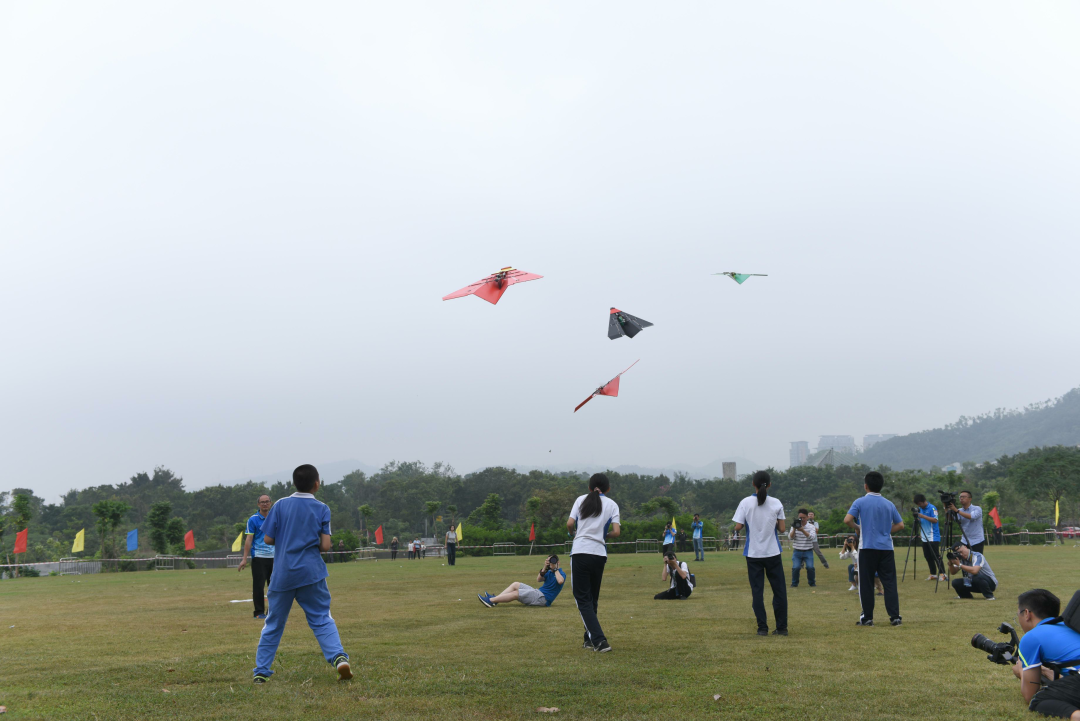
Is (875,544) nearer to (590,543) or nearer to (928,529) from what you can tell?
(590,543)

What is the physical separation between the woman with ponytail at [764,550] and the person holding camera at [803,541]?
6861 millimetres

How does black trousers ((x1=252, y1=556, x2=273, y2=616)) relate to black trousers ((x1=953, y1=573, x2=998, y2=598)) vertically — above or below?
above

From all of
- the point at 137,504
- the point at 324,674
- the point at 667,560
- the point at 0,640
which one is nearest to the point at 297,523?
the point at 324,674

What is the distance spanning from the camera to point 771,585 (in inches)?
320

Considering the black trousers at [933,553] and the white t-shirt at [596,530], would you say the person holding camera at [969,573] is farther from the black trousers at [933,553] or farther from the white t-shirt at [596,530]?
the white t-shirt at [596,530]

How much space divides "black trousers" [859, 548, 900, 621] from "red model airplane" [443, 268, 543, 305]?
6.02m

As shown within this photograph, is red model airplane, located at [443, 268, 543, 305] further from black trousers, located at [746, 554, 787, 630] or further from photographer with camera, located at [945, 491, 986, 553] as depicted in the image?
photographer with camera, located at [945, 491, 986, 553]

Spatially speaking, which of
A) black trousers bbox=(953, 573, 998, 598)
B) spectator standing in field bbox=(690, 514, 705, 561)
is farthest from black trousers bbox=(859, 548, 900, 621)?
spectator standing in field bbox=(690, 514, 705, 561)

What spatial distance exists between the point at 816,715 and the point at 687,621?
16.8 feet

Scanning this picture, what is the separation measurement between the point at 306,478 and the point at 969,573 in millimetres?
9460

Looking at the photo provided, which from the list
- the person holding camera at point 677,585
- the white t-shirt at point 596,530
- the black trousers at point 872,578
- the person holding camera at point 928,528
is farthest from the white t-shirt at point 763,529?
the person holding camera at point 928,528

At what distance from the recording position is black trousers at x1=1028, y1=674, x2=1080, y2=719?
13.8ft

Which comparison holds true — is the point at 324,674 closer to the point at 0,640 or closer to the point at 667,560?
the point at 0,640

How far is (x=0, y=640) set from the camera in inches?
341
